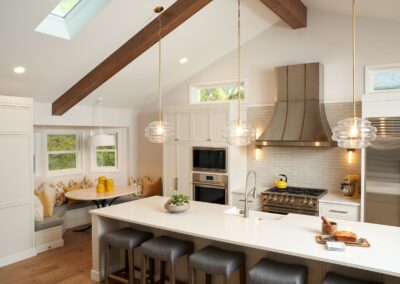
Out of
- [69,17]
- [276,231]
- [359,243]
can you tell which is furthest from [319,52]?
[69,17]

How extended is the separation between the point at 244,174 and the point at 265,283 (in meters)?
3.53

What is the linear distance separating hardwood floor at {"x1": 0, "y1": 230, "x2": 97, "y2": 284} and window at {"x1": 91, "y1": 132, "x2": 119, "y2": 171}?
2.32 meters

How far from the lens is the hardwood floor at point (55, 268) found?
421cm

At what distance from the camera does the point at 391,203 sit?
424 centimetres

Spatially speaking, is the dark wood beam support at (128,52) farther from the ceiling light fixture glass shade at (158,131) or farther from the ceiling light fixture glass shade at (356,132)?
the ceiling light fixture glass shade at (356,132)

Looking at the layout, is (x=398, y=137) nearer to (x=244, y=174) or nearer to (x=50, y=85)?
(x=244, y=174)

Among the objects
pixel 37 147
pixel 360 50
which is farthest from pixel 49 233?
pixel 360 50

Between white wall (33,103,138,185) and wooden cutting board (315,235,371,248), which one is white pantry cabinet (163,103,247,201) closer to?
white wall (33,103,138,185)

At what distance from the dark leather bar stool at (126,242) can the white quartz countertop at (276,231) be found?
24cm

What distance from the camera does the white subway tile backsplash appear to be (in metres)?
5.23

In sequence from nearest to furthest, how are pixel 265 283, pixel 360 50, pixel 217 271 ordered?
pixel 265 283 < pixel 217 271 < pixel 360 50

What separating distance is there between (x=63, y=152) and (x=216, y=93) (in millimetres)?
3404

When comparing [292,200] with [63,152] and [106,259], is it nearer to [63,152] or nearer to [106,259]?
[106,259]

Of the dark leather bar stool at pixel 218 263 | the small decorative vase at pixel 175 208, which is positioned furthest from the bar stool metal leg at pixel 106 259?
the dark leather bar stool at pixel 218 263
